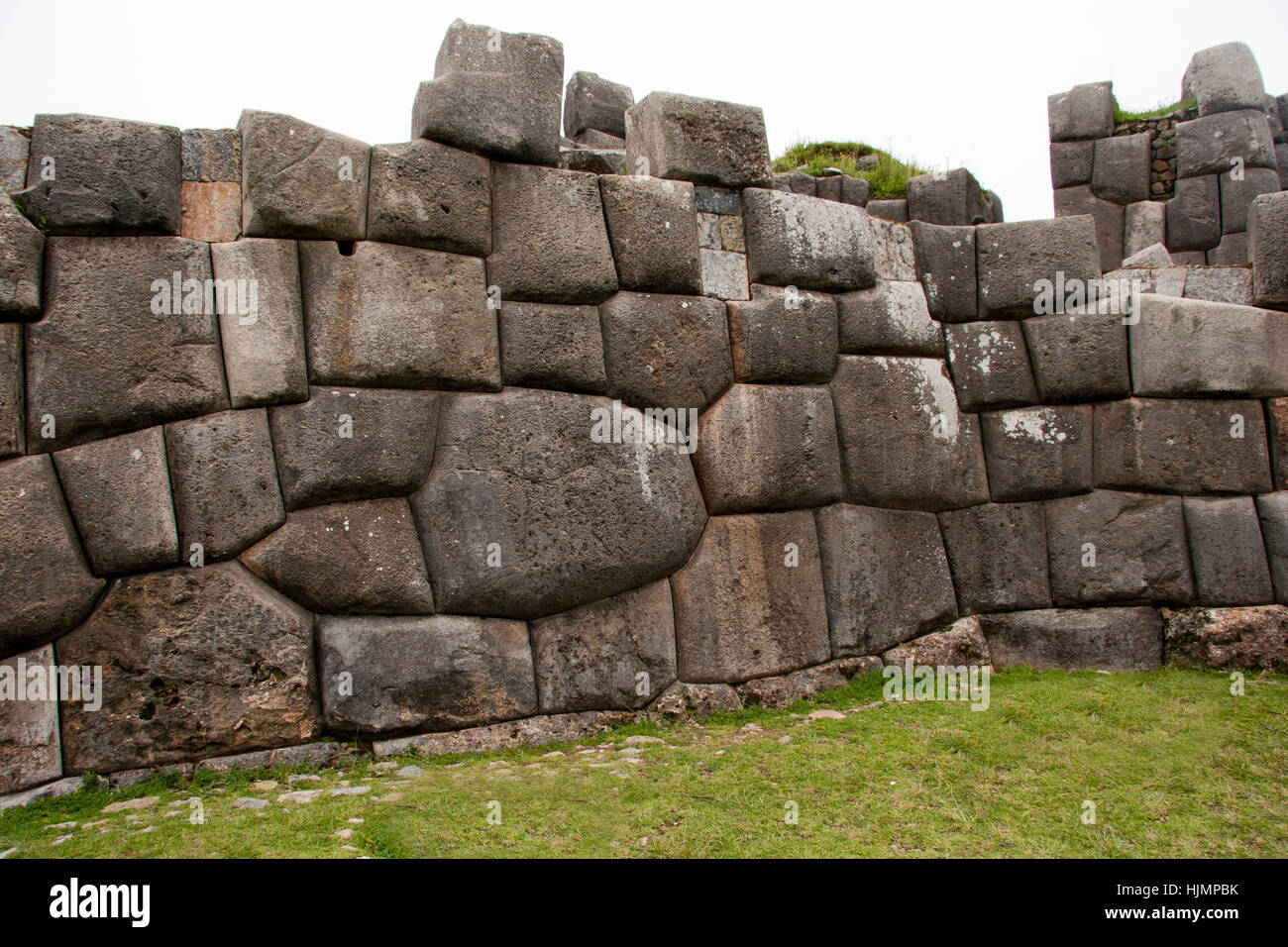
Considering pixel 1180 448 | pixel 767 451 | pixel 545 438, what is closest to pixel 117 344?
pixel 545 438

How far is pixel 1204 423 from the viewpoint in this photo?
6.70 meters

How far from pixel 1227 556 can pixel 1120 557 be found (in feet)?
2.51

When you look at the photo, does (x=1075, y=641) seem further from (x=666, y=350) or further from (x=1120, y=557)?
(x=666, y=350)

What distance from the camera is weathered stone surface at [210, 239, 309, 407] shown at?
4512 mm

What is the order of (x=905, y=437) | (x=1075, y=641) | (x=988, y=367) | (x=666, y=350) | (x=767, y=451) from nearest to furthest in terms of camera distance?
(x=666, y=350) < (x=767, y=451) < (x=905, y=437) < (x=1075, y=641) < (x=988, y=367)

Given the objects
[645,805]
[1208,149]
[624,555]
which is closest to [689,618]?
[624,555]

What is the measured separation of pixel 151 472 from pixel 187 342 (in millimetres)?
650

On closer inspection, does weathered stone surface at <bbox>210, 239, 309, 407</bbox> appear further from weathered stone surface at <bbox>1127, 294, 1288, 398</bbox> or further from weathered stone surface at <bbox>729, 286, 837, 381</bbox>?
weathered stone surface at <bbox>1127, 294, 1288, 398</bbox>

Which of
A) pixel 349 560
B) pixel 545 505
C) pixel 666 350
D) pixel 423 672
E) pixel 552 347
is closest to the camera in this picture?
pixel 349 560

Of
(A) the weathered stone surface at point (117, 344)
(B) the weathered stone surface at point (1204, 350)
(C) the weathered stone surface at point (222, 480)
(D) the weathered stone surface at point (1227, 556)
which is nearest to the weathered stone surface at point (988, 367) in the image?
(B) the weathered stone surface at point (1204, 350)

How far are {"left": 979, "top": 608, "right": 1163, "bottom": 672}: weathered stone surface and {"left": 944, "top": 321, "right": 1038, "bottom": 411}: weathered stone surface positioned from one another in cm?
155

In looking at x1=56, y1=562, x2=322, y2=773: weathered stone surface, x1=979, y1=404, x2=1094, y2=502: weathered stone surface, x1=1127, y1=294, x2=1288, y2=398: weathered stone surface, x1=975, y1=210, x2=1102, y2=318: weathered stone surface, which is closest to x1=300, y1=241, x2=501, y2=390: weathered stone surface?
x1=56, y1=562, x2=322, y2=773: weathered stone surface

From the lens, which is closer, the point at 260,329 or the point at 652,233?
the point at 260,329

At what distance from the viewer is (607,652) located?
5238 mm
